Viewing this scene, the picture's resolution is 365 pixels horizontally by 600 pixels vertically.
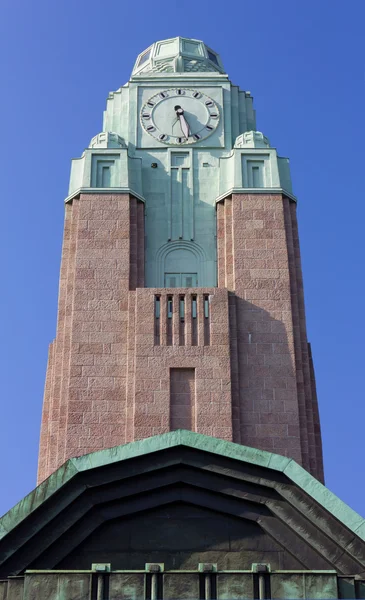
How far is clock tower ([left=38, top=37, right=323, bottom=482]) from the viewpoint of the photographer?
28766mm

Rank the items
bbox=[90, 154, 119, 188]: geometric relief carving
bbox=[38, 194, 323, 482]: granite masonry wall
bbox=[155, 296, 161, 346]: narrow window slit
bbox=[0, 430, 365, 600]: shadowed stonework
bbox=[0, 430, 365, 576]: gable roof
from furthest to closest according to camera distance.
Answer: bbox=[90, 154, 119, 188]: geometric relief carving < bbox=[155, 296, 161, 346]: narrow window slit < bbox=[38, 194, 323, 482]: granite masonry wall < bbox=[0, 430, 365, 600]: shadowed stonework < bbox=[0, 430, 365, 576]: gable roof

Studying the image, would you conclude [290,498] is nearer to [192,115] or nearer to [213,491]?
[213,491]

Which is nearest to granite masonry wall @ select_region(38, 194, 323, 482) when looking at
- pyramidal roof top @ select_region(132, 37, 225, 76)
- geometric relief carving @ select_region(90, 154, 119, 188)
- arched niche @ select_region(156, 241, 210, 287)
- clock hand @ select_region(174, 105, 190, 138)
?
Result: arched niche @ select_region(156, 241, 210, 287)

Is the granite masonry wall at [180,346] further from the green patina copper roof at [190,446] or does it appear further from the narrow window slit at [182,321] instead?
the green patina copper roof at [190,446]

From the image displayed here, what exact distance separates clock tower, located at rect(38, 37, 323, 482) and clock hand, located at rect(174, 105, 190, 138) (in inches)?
1.7

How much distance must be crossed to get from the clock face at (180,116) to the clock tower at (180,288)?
0.04 metres

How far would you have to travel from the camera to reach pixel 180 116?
35.1 meters

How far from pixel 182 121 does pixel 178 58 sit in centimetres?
325

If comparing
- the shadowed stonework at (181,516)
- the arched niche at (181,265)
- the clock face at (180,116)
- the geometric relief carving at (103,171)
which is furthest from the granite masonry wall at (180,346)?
the shadowed stonework at (181,516)

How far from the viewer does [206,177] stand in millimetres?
33781

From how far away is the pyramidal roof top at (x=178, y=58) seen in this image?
37.1 meters

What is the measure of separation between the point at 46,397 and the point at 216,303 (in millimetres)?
5136

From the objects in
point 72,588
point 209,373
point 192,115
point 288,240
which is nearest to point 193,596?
point 72,588

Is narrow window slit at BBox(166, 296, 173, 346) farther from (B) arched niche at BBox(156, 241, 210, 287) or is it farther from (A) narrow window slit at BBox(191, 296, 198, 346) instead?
(B) arched niche at BBox(156, 241, 210, 287)
